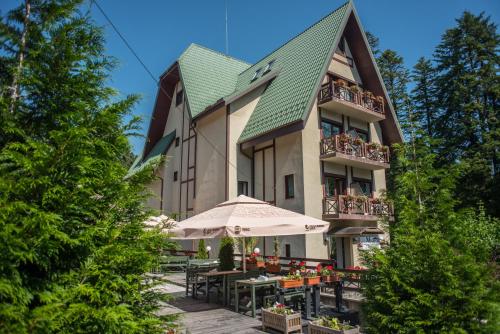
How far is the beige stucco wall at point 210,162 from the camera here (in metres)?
17.8

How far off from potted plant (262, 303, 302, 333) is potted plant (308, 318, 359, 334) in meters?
0.69

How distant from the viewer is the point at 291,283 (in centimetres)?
825

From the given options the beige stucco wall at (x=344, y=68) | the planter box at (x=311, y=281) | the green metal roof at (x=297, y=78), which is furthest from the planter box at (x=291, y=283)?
the beige stucco wall at (x=344, y=68)

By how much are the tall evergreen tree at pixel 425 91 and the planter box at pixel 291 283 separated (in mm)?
29619

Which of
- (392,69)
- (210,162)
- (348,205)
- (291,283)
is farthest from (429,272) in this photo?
(392,69)

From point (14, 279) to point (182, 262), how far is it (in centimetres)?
1408

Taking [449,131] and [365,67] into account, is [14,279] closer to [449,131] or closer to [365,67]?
[365,67]

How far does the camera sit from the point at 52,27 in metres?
4.17

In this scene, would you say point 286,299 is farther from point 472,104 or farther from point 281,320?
point 472,104

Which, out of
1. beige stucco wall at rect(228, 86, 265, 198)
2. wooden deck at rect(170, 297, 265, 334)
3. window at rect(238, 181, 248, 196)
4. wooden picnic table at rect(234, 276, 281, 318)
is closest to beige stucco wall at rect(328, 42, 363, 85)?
beige stucco wall at rect(228, 86, 265, 198)

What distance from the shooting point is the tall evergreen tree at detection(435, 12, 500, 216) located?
26266 millimetres

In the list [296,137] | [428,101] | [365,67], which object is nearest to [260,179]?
[296,137]

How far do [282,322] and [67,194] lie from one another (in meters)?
5.07

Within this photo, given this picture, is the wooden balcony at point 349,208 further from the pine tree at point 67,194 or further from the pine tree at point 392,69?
the pine tree at point 392,69
